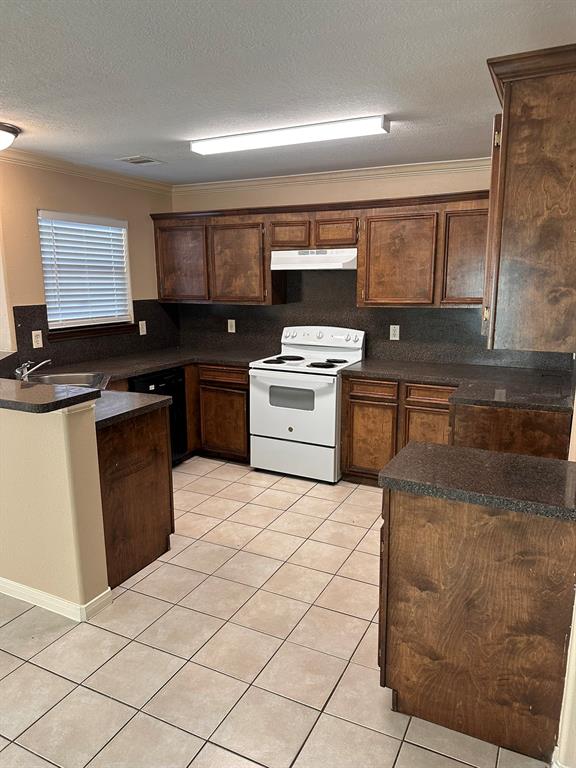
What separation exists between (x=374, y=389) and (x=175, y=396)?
5.16 ft

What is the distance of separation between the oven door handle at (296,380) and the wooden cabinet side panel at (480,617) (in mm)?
2086

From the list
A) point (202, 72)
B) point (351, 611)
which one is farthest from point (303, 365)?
point (202, 72)

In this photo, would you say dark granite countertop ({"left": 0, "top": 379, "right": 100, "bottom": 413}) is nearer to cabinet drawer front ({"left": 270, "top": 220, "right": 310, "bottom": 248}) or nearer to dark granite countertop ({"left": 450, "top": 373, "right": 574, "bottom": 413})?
dark granite countertop ({"left": 450, "top": 373, "right": 574, "bottom": 413})

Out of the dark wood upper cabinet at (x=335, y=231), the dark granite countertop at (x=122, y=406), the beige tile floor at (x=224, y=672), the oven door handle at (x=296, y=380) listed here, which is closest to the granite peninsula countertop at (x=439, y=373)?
the oven door handle at (x=296, y=380)

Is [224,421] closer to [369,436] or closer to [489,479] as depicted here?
[369,436]

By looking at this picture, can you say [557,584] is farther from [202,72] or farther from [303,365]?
[303,365]

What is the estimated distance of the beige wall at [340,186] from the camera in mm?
3770

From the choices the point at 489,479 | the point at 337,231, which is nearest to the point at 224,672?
the point at 489,479

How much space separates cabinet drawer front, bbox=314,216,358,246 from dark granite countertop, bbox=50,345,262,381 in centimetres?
109

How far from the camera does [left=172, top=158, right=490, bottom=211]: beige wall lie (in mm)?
3770

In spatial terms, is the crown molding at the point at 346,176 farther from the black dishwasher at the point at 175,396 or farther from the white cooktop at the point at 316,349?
the black dishwasher at the point at 175,396

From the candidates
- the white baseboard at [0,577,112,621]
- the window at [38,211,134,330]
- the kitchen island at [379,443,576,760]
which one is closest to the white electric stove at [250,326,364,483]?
the window at [38,211,134,330]

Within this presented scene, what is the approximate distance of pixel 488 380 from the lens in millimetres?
3355

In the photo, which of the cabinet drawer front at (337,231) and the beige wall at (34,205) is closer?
the beige wall at (34,205)
